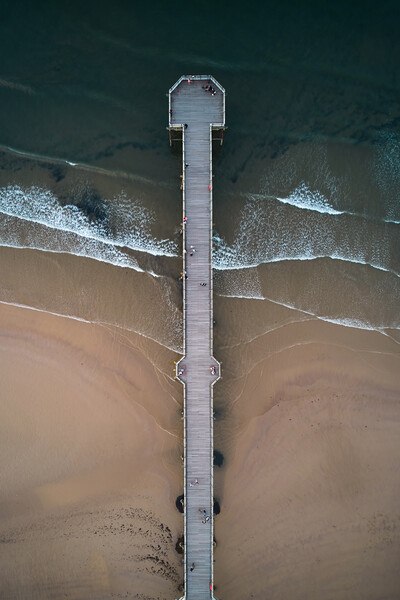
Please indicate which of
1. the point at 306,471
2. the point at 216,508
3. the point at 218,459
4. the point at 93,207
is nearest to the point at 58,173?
the point at 93,207

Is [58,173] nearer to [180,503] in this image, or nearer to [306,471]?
[180,503]

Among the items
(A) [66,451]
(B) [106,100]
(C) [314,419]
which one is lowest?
(A) [66,451]

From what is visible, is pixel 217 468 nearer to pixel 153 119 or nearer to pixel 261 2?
pixel 153 119

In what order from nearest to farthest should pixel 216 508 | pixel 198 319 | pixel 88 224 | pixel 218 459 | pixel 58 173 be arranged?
pixel 198 319
pixel 216 508
pixel 218 459
pixel 88 224
pixel 58 173

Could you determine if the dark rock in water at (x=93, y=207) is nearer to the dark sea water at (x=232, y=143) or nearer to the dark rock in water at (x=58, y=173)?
the dark sea water at (x=232, y=143)

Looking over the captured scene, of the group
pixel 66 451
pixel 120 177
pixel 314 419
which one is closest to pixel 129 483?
pixel 66 451

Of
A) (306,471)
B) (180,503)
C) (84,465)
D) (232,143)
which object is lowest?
(180,503)

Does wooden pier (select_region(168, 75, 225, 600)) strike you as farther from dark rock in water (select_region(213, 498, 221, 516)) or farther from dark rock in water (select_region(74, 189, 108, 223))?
dark rock in water (select_region(74, 189, 108, 223))
